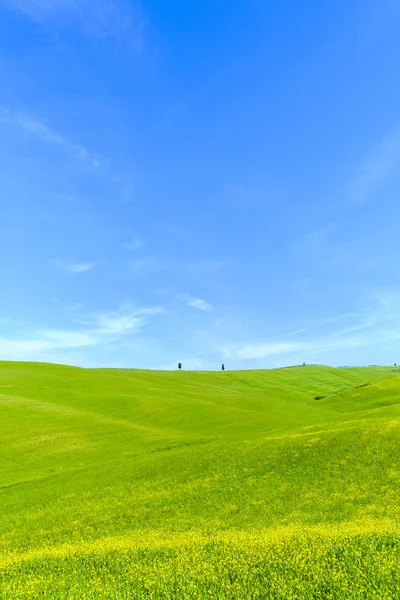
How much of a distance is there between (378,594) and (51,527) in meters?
22.5

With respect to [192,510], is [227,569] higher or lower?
higher

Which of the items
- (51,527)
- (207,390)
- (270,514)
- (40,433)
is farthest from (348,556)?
(207,390)

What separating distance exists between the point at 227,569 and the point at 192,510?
1362 centimetres

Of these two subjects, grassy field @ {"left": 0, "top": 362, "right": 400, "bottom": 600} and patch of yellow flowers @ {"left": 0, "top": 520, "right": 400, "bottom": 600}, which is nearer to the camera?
patch of yellow flowers @ {"left": 0, "top": 520, "right": 400, "bottom": 600}

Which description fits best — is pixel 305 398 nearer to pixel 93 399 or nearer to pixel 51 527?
pixel 93 399

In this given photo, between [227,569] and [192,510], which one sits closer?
[227,569]

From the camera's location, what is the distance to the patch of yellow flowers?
12188 millimetres

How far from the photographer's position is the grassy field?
13281 mm

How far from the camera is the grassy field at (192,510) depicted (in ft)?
43.6

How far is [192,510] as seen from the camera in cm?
2689

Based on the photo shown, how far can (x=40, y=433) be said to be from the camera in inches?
2260

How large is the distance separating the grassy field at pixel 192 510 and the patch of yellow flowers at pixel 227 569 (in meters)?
0.06

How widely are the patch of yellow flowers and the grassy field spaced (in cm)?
6

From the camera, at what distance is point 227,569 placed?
14023 millimetres
